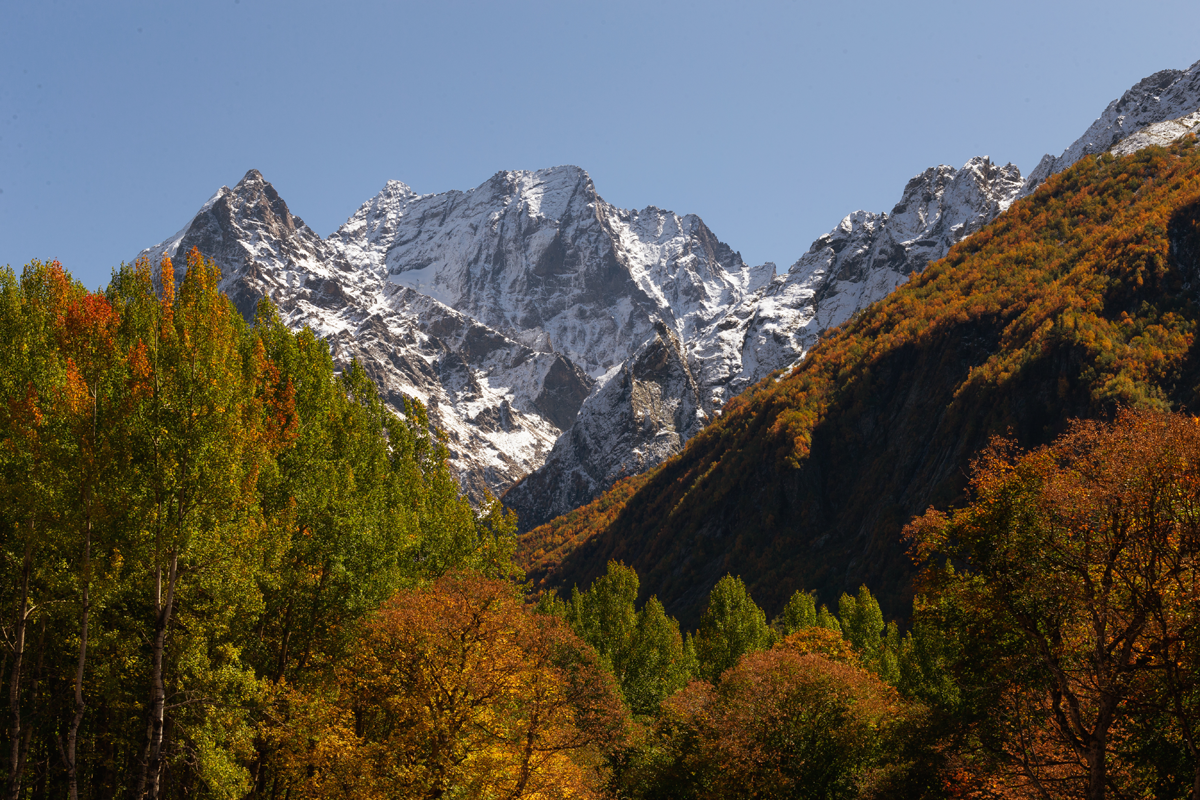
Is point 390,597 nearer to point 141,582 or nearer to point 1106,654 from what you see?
point 141,582

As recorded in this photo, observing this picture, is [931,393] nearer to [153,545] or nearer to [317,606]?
[317,606]

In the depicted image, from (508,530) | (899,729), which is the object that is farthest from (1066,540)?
(508,530)

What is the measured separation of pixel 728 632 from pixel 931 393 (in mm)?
79164

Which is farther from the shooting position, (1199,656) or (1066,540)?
(1066,540)

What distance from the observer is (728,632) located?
234 ft

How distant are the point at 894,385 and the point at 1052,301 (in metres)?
30.9

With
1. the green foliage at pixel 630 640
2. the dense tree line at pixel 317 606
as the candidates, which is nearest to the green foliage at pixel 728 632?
the green foliage at pixel 630 640

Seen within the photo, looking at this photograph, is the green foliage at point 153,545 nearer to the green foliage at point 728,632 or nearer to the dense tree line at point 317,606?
the dense tree line at point 317,606

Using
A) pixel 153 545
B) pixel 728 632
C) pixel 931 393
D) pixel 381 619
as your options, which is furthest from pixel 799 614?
pixel 931 393

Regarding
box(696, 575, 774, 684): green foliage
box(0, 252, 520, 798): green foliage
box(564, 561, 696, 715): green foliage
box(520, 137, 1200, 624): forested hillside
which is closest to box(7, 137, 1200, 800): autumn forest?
box(0, 252, 520, 798): green foliage

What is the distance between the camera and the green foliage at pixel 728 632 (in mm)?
68875

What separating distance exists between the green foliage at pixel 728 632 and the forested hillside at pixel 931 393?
114 feet

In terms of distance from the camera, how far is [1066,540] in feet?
65.0

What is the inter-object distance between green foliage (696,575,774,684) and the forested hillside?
34.7 m
